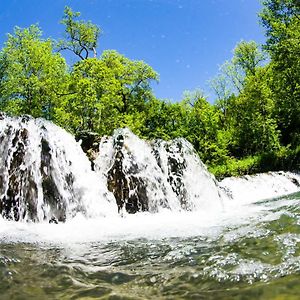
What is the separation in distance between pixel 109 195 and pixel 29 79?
21241mm

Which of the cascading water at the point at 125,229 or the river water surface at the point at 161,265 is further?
the cascading water at the point at 125,229

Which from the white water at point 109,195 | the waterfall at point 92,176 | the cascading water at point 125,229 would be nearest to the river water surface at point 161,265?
the cascading water at point 125,229

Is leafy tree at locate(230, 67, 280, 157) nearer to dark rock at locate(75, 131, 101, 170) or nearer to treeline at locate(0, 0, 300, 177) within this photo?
treeline at locate(0, 0, 300, 177)

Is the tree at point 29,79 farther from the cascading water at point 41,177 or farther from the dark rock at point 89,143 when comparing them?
the cascading water at point 41,177

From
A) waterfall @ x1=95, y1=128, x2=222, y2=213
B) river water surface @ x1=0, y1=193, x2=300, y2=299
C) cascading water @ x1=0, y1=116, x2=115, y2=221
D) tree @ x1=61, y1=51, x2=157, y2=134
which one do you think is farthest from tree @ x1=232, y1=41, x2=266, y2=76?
river water surface @ x1=0, y1=193, x2=300, y2=299

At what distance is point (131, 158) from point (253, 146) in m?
22.2

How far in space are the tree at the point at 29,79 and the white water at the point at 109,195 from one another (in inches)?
689

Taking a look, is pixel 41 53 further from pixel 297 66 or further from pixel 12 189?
pixel 12 189

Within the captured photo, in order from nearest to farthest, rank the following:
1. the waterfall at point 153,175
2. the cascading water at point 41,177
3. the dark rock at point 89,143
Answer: the cascading water at point 41,177
the waterfall at point 153,175
the dark rock at point 89,143

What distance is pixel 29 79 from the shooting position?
2942 cm

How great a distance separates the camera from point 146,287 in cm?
331

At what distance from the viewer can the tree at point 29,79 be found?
1172 inches

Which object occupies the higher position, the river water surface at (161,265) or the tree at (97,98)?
the tree at (97,98)

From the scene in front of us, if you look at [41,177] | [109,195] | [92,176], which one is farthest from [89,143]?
[41,177]
